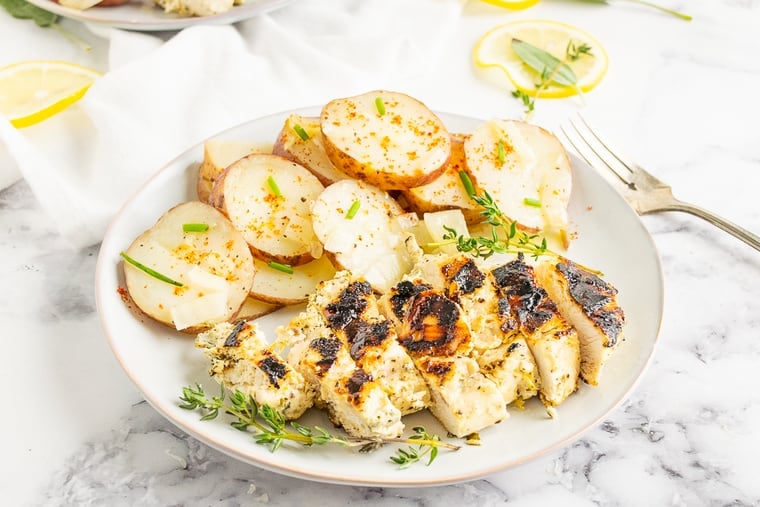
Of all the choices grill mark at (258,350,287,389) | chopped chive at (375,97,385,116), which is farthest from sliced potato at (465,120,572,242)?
grill mark at (258,350,287,389)

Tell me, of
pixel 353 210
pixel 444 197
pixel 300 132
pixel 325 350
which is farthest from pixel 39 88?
pixel 325 350

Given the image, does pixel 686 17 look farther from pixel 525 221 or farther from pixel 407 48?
pixel 525 221

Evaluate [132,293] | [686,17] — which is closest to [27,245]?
[132,293]

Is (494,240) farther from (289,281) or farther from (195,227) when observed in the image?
(195,227)

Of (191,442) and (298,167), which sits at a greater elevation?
(298,167)

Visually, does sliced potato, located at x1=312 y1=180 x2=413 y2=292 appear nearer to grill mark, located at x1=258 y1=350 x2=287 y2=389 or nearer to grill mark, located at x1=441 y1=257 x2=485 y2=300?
grill mark, located at x1=441 y1=257 x2=485 y2=300

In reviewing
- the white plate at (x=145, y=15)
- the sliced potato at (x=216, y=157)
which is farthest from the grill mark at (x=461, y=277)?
the white plate at (x=145, y=15)
